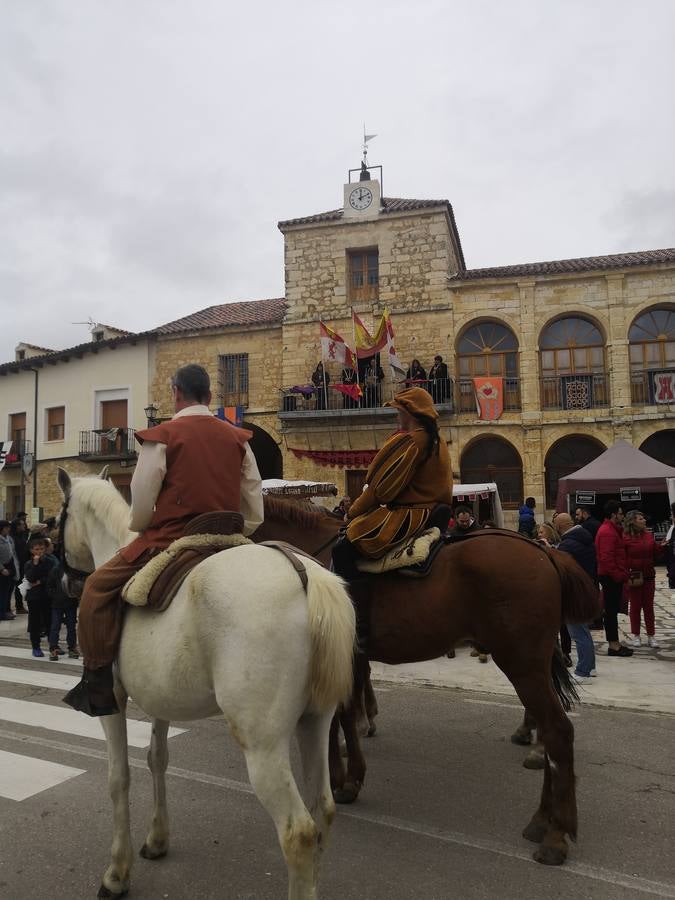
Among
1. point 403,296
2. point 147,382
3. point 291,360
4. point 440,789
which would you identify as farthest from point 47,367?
point 440,789

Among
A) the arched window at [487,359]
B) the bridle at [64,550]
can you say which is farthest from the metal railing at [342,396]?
the bridle at [64,550]

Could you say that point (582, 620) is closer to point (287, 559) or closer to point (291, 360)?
point (287, 559)

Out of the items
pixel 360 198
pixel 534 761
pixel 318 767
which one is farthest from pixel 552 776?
pixel 360 198

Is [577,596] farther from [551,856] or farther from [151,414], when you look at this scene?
[151,414]

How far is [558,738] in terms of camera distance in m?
3.42

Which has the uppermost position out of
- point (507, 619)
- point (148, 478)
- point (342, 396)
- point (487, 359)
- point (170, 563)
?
point (487, 359)

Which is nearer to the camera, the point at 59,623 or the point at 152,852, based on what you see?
the point at 152,852

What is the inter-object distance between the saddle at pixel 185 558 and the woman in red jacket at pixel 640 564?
725cm

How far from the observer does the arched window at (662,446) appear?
2052cm

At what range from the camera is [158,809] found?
329 centimetres

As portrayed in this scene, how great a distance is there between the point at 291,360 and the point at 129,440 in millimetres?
7513

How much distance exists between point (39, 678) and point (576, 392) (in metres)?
18.0

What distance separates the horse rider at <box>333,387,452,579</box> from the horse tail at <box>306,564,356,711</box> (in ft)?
4.54

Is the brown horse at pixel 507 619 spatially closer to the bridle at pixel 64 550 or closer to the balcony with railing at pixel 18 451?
the bridle at pixel 64 550
